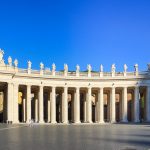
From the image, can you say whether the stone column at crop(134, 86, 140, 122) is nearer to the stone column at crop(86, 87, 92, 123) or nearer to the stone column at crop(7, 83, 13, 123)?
the stone column at crop(86, 87, 92, 123)

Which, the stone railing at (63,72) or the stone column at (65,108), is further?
the stone column at (65,108)

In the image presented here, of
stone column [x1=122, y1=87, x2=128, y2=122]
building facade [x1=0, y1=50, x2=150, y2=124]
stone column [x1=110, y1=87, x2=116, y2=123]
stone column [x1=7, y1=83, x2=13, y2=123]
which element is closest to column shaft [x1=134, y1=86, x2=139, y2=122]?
building facade [x1=0, y1=50, x2=150, y2=124]

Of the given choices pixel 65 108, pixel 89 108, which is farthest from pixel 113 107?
pixel 65 108

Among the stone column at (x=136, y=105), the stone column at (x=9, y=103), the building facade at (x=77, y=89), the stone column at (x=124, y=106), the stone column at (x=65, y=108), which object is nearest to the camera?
the stone column at (x=9, y=103)

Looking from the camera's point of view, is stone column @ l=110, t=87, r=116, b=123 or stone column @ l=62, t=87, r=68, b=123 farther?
stone column @ l=110, t=87, r=116, b=123

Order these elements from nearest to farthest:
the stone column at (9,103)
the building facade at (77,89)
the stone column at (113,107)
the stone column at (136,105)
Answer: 1. the stone column at (9,103)
2. the building facade at (77,89)
3. the stone column at (136,105)
4. the stone column at (113,107)

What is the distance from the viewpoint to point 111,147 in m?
29.1

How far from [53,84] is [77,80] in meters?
6.99

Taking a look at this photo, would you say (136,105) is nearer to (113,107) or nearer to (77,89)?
(113,107)

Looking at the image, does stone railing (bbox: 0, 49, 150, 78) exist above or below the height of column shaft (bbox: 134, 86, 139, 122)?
above

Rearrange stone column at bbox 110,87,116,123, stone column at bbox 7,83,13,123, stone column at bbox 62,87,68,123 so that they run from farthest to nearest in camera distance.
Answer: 1. stone column at bbox 110,87,116,123
2. stone column at bbox 62,87,68,123
3. stone column at bbox 7,83,13,123

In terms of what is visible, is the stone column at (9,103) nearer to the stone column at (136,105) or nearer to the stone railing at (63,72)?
the stone railing at (63,72)

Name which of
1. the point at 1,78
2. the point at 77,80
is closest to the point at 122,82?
the point at 77,80

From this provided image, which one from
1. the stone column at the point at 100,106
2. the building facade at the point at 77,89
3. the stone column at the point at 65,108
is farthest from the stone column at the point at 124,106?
the stone column at the point at 65,108
